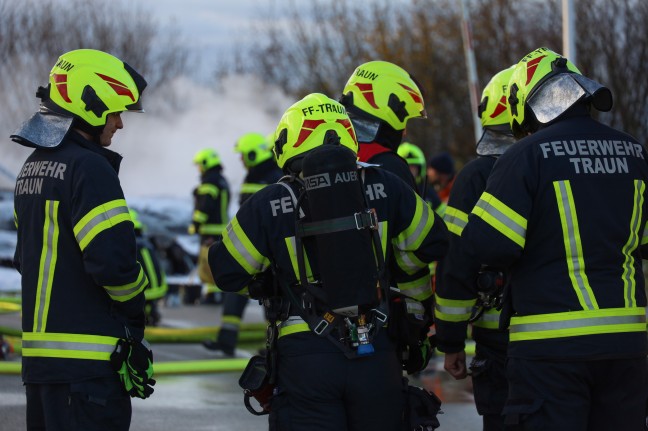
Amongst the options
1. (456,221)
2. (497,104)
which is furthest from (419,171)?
(456,221)

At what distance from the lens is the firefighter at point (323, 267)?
4340mm

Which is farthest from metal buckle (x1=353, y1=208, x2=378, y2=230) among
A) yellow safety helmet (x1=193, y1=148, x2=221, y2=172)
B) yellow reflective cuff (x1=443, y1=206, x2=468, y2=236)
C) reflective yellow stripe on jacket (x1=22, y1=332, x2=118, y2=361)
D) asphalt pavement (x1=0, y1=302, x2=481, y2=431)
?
yellow safety helmet (x1=193, y1=148, x2=221, y2=172)

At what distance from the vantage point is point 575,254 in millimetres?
4301

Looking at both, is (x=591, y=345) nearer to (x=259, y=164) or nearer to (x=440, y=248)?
(x=440, y=248)

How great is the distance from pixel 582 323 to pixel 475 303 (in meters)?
0.78

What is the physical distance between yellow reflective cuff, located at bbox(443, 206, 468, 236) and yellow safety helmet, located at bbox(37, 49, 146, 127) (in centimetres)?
147

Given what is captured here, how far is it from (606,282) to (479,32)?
73.5 feet

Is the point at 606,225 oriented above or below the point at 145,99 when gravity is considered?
above

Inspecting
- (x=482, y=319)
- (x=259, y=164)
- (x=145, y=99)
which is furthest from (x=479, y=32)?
(x=482, y=319)

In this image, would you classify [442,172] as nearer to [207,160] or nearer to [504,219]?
[207,160]

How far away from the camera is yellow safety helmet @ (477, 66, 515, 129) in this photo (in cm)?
549

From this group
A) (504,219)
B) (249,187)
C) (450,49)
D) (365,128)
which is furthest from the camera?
(450,49)

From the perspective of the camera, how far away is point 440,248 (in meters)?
4.76

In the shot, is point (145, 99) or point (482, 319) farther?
point (145, 99)
